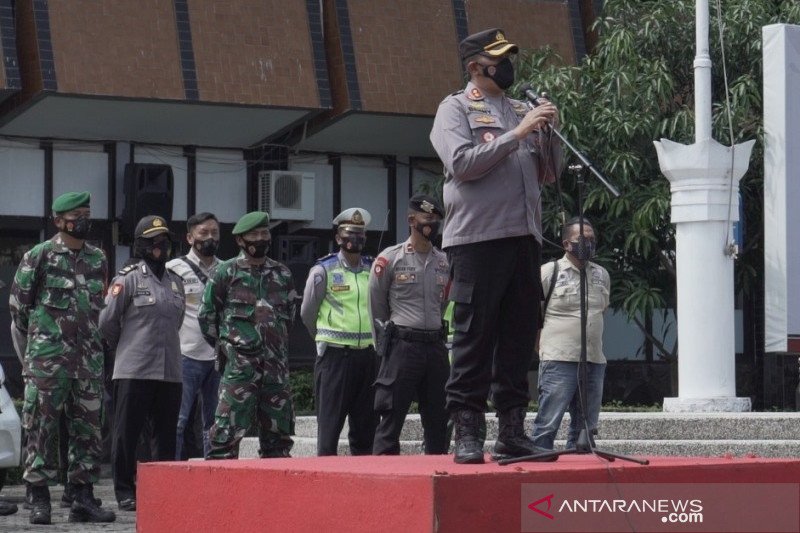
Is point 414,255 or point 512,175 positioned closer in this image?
point 512,175

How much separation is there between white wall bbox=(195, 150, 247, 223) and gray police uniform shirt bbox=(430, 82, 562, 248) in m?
14.0

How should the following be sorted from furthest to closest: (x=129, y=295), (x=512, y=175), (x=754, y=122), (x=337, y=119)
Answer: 1. (x=337, y=119)
2. (x=754, y=122)
3. (x=129, y=295)
4. (x=512, y=175)

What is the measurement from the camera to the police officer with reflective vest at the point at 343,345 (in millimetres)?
10367

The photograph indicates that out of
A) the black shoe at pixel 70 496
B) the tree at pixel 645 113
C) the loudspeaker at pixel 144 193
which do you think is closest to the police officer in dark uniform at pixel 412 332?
the black shoe at pixel 70 496

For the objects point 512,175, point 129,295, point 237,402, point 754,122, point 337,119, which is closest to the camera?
point 512,175

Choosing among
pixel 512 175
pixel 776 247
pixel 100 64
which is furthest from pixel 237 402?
pixel 100 64

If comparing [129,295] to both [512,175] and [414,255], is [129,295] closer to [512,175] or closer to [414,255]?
[414,255]

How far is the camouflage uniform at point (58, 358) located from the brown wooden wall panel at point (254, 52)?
9.11m

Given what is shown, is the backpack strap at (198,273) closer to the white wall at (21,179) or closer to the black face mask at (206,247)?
the black face mask at (206,247)

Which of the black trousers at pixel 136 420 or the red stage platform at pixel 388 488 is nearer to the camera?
the red stage platform at pixel 388 488

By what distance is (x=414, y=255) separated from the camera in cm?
1011

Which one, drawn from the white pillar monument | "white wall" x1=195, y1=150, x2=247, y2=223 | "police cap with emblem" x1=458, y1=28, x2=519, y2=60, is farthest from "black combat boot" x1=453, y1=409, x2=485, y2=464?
"white wall" x1=195, y1=150, x2=247, y2=223

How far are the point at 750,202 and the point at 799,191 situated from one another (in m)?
4.01

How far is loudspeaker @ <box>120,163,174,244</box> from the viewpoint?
1950 centimetres
